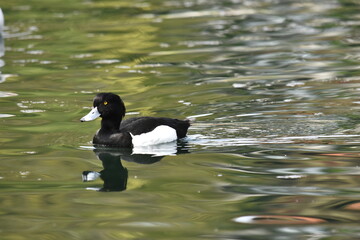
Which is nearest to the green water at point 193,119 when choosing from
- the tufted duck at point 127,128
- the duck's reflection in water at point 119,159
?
the duck's reflection in water at point 119,159

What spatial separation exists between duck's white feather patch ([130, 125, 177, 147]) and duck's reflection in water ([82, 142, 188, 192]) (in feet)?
0.27

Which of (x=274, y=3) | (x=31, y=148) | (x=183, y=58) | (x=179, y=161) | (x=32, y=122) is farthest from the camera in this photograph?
(x=274, y=3)

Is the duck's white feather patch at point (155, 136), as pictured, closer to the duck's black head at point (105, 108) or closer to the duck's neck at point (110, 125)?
the duck's neck at point (110, 125)

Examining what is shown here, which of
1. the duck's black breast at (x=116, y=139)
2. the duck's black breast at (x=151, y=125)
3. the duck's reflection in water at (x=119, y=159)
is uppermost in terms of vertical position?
the duck's black breast at (x=151, y=125)

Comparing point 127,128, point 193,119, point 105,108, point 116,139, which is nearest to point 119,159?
point 116,139

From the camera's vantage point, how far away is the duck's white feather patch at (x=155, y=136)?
1112 cm

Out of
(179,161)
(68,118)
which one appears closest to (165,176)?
(179,161)

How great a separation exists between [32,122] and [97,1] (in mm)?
12782

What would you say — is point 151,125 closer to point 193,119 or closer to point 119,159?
point 119,159

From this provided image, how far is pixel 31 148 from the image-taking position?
11023mm

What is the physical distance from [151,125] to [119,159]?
786 millimetres

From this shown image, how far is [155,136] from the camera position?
11.1 m

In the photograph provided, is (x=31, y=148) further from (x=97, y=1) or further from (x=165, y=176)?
(x=97, y=1)

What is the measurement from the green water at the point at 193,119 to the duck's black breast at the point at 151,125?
6.8 inches
